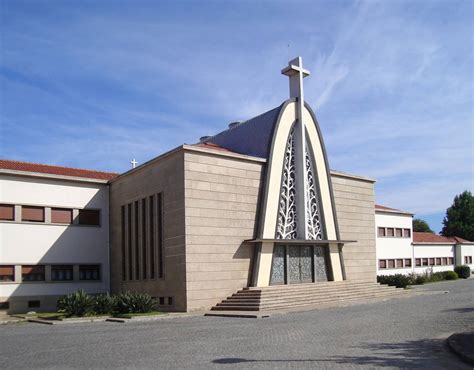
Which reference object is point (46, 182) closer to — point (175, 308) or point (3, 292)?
point (3, 292)

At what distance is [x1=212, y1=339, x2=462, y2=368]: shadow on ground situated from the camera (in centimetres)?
962

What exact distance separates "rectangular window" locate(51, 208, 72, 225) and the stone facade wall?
1503 centimetres

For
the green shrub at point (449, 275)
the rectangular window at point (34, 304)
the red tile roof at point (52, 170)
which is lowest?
the green shrub at point (449, 275)

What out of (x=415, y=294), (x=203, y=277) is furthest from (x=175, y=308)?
(x=415, y=294)

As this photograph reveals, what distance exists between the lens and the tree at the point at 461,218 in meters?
71.7

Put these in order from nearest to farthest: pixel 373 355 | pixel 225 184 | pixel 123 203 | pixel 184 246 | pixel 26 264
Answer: pixel 373 355 → pixel 184 246 → pixel 225 184 → pixel 26 264 → pixel 123 203

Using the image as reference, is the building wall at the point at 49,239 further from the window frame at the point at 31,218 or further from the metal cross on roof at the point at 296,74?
the metal cross on roof at the point at 296,74

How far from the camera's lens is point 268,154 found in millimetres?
26641

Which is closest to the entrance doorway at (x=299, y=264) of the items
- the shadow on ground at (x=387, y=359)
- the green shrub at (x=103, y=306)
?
the green shrub at (x=103, y=306)

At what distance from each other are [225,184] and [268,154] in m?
3.33

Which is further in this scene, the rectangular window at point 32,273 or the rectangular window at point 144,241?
the rectangular window at point 32,273

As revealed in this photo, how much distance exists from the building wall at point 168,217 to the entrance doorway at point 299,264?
16.6ft

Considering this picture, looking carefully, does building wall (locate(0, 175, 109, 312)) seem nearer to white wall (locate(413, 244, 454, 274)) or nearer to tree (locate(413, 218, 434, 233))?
white wall (locate(413, 244, 454, 274))

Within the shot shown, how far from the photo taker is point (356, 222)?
31969 mm
